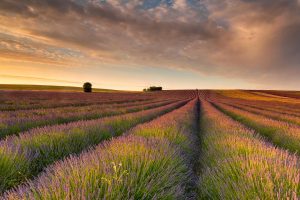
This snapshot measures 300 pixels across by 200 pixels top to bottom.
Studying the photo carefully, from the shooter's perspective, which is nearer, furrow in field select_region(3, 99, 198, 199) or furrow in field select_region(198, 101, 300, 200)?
furrow in field select_region(3, 99, 198, 199)

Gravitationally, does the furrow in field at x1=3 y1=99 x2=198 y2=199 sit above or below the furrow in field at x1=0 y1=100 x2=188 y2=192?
above

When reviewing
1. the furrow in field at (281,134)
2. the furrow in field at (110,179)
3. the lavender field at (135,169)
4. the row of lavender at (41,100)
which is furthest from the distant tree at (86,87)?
the furrow in field at (110,179)

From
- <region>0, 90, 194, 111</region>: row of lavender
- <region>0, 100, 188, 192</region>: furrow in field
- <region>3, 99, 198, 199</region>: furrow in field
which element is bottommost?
<region>0, 90, 194, 111</region>: row of lavender

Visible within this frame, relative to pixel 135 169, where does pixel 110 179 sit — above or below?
above

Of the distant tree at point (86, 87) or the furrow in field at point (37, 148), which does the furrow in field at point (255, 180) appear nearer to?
the furrow in field at point (37, 148)

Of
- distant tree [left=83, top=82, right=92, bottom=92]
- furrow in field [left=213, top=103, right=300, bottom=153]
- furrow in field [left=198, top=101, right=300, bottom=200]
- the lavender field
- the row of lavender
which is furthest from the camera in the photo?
distant tree [left=83, top=82, right=92, bottom=92]

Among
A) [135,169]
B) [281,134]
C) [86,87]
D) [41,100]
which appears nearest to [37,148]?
[135,169]

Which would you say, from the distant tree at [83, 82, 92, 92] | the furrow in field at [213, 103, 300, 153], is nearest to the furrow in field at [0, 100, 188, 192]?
the furrow in field at [213, 103, 300, 153]

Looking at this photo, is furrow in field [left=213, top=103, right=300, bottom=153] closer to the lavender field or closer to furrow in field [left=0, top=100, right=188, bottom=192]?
the lavender field

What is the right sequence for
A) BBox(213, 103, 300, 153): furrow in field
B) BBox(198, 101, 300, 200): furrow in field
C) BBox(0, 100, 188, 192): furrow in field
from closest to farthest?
BBox(198, 101, 300, 200): furrow in field
BBox(0, 100, 188, 192): furrow in field
BBox(213, 103, 300, 153): furrow in field

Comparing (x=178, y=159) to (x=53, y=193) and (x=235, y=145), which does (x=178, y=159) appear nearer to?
(x=235, y=145)

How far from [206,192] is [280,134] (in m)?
6.14

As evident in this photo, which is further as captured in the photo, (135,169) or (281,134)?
(281,134)

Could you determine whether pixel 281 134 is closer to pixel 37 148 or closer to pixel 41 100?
pixel 37 148
